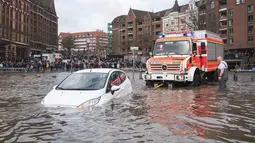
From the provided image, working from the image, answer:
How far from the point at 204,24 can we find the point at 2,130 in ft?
158

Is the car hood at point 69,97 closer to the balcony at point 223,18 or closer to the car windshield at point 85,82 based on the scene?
the car windshield at point 85,82

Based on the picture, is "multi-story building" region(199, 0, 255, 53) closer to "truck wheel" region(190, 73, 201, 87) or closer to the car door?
"truck wheel" region(190, 73, 201, 87)

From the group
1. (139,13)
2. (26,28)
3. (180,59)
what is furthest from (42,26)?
(180,59)

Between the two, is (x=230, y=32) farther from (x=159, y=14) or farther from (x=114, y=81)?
(x=114, y=81)

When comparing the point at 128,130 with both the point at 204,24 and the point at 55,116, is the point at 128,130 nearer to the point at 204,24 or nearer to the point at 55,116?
the point at 55,116

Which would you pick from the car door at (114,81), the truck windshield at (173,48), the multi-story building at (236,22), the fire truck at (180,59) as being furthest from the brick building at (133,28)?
the car door at (114,81)

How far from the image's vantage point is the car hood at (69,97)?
8.23 meters

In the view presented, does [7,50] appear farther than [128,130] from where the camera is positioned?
Yes

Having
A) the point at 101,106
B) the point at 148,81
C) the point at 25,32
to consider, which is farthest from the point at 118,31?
the point at 101,106

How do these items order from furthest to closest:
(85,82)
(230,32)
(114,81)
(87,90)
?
(230,32) < (114,81) < (85,82) < (87,90)

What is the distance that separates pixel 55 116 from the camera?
7730 millimetres

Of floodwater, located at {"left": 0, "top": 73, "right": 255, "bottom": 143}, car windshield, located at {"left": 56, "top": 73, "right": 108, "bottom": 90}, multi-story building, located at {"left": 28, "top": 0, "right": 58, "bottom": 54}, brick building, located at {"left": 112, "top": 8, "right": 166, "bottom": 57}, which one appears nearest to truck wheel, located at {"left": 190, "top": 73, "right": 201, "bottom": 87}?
floodwater, located at {"left": 0, "top": 73, "right": 255, "bottom": 143}

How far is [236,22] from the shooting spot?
69.6 m

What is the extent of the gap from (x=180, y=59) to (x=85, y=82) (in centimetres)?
755
